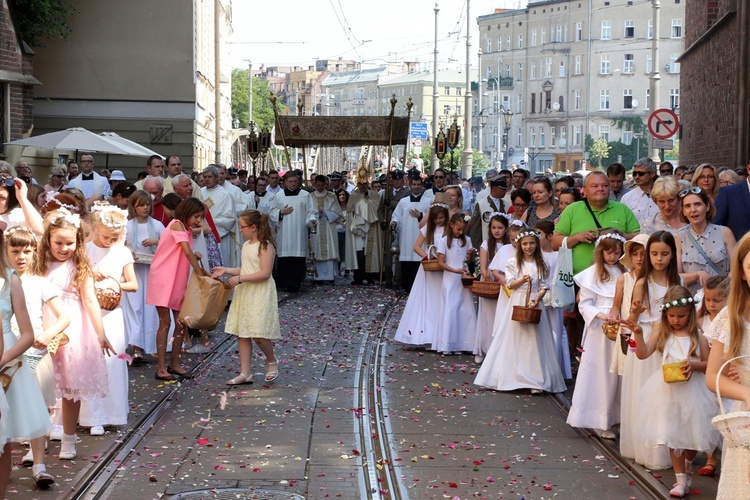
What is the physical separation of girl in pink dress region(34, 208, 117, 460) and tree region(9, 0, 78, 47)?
64.6 ft

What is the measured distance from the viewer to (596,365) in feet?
29.9

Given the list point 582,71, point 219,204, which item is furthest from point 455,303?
point 582,71

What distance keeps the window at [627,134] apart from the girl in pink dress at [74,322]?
94.3m

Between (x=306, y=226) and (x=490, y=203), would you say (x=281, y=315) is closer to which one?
(x=490, y=203)

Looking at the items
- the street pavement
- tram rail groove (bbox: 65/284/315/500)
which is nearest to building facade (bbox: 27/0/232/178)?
the street pavement

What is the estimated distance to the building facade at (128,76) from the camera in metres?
32.6

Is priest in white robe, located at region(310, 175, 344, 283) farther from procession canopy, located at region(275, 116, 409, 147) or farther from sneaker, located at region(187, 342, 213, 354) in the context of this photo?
sneaker, located at region(187, 342, 213, 354)

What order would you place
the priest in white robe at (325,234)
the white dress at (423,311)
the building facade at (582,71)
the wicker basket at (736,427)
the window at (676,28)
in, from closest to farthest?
the wicker basket at (736,427)
the white dress at (423,311)
the priest in white robe at (325,234)
the window at (676,28)
the building facade at (582,71)

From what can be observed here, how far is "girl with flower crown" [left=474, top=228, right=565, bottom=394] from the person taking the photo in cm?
1089

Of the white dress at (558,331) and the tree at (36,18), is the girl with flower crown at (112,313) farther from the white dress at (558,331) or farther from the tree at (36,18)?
the tree at (36,18)

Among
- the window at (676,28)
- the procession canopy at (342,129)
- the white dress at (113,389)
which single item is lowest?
the white dress at (113,389)

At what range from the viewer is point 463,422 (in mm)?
9539

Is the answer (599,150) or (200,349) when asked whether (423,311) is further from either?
(599,150)

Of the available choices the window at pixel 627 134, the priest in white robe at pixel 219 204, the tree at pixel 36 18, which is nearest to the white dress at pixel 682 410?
the priest in white robe at pixel 219 204
